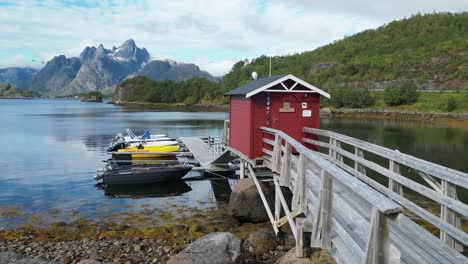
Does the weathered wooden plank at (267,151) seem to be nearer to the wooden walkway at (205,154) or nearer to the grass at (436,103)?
the wooden walkway at (205,154)

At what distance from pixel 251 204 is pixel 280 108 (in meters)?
4.30

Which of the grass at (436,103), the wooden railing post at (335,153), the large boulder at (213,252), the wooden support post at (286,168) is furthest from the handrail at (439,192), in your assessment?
Answer: the grass at (436,103)

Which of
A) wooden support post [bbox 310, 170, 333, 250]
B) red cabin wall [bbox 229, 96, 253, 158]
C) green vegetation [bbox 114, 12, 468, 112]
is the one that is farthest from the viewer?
green vegetation [bbox 114, 12, 468, 112]

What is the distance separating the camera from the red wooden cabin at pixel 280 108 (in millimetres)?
16281

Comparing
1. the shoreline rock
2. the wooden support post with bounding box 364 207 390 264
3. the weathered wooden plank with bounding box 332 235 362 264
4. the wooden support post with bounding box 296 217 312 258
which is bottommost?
the wooden support post with bounding box 296 217 312 258

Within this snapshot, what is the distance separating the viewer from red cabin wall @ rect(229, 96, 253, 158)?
1661cm

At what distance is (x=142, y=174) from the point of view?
24.2 meters

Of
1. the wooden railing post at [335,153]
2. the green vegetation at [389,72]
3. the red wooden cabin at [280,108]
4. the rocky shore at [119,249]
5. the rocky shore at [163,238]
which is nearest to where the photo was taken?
the rocky shore at [163,238]

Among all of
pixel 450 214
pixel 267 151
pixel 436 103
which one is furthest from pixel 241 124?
pixel 436 103

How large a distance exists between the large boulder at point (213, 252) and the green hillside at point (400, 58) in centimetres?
10129

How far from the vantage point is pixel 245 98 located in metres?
17.0

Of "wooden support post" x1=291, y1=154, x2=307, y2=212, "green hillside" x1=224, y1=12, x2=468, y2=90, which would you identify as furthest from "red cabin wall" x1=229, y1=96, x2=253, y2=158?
"green hillside" x1=224, y1=12, x2=468, y2=90

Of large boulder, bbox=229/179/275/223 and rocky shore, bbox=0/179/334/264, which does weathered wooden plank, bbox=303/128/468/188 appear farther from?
large boulder, bbox=229/179/275/223

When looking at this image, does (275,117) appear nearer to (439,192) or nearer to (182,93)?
(439,192)
